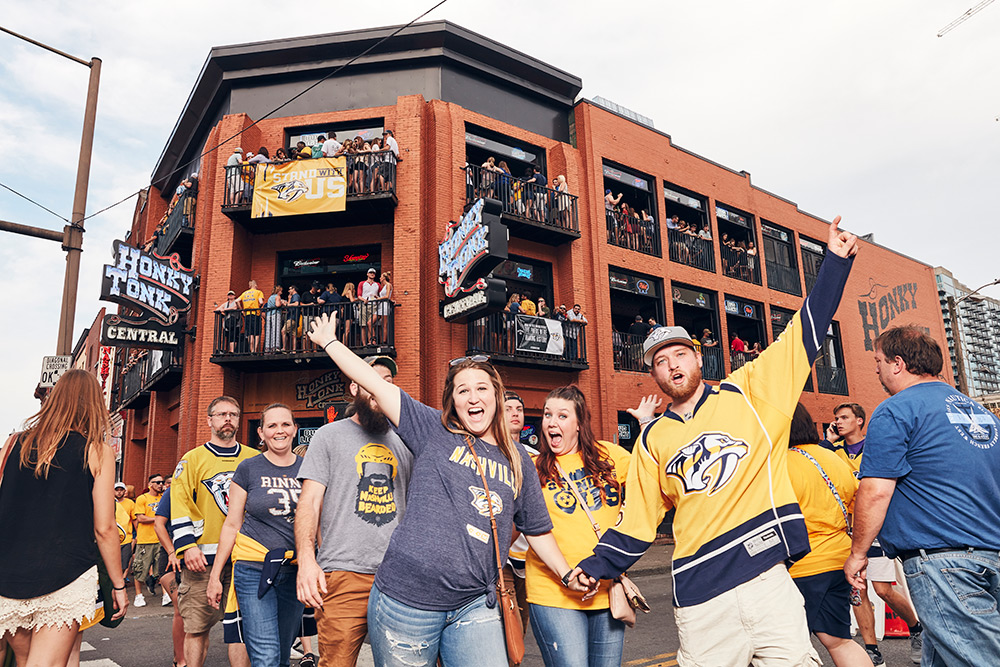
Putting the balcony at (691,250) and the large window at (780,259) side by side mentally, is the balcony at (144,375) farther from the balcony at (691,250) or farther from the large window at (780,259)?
the large window at (780,259)

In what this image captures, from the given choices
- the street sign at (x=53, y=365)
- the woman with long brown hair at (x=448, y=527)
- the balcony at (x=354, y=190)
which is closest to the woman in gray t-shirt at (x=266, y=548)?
the woman with long brown hair at (x=448, y=527)

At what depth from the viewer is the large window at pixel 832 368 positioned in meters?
23.6

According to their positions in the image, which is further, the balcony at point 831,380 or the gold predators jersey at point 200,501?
the balcony at point 831,380

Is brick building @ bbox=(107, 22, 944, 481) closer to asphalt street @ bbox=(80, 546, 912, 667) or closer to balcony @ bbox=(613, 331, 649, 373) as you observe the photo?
balcony @ bbox=(613, 331, 649, 373)

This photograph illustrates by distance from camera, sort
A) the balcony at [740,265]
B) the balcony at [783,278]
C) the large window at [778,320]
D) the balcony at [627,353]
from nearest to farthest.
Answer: the balcony at [627,353], the balcony at [740,265], the large window at [778,320], the balcony at [783,278]

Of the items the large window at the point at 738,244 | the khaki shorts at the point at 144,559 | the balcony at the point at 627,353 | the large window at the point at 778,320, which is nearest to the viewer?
the khaki shorts at the point at 144,559

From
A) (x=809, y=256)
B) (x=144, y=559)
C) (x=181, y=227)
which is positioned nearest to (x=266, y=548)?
(x=144, y=559)

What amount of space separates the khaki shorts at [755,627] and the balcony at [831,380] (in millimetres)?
22925

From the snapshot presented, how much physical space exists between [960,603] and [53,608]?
4.36 m

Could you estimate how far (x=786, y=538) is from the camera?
2787 millimetres

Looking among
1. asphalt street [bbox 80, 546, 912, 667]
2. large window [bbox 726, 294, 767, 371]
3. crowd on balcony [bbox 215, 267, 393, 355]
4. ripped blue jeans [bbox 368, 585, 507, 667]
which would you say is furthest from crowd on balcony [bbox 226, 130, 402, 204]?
ripped blue jeans [bbox 368, 585, 507, 667]

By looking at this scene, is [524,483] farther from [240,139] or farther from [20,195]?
[240,139]

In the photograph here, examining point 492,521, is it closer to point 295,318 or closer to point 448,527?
point 448,527

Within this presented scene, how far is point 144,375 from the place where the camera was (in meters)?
18.6
